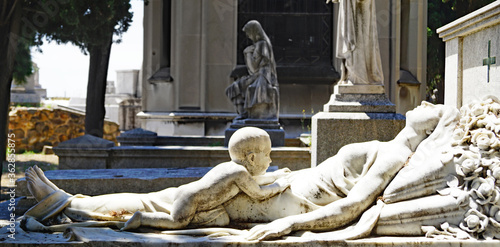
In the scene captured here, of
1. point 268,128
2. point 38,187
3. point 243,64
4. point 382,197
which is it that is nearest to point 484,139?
point 382,197

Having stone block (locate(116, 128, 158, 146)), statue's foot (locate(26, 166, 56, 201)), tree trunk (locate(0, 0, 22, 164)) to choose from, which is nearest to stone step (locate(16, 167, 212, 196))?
statue's foot (locate(26, 166, 56, 201))

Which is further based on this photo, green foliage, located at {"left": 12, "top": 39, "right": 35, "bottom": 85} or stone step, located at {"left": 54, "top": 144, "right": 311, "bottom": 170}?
green foliage, located at {"left": 12, "top": 39, "right": 35, "bottom": 85}

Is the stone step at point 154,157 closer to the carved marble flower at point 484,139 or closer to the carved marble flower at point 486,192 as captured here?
the carved marble flower at point 484,139

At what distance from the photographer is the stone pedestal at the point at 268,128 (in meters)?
13.8

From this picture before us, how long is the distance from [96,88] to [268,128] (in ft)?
24.3

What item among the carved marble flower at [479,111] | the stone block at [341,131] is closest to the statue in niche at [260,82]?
the stone block at [341,131]

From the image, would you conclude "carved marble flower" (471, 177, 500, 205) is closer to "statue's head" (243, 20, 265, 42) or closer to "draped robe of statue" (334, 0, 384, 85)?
"draped robe of statue" (334, 0, 384, 85)

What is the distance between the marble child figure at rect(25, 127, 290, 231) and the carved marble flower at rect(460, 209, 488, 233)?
53.2 inches

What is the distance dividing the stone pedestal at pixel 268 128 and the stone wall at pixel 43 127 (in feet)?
38.1

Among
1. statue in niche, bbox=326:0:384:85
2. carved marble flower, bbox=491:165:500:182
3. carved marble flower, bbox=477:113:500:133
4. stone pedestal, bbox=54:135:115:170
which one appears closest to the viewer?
carved marble flower, bbox=491:165:500:182

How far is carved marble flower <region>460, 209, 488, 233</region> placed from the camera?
4840 mm

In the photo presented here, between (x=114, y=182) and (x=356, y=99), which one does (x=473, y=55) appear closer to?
(x=356, y=99)

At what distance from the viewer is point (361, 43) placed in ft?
31.5

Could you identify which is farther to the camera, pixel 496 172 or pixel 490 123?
pixel 490 123
